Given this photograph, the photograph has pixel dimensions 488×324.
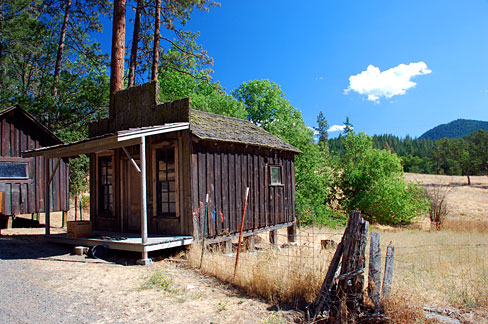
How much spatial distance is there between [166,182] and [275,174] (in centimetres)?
442

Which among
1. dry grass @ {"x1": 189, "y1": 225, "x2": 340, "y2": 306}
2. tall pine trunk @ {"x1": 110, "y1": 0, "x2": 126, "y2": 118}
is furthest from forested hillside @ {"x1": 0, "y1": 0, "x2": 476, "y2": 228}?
dry grass @ {"x1": 189, "y1": 225, "x2": 340, "y2": 306}

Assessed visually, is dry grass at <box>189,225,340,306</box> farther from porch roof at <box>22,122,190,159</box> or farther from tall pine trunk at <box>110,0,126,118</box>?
tall pine trunk at <box>110,0,126,118</box>

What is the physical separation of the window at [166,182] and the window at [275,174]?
3.96 metres

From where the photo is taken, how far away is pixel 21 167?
44.3 feet

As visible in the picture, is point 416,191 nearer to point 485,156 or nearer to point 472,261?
point 472,261

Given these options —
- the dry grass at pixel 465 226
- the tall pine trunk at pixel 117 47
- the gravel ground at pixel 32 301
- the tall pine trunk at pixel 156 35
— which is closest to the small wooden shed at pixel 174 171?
the gravel ground at pixel 32 301

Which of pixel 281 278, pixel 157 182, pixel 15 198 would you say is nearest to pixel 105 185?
pixel 157 182

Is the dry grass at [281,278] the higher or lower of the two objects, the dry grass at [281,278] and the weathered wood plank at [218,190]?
the lower

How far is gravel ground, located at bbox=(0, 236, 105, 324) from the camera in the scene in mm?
5020

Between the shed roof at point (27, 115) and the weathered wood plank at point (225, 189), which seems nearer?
the weathered wood plank at point (225, 189)

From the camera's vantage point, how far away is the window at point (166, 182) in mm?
9945

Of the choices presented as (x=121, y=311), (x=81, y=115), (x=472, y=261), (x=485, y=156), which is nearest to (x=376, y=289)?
(x=121, y=311)

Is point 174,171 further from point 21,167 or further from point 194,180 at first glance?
point 21,167

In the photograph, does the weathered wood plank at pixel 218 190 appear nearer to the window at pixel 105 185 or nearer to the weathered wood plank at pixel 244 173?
the weathered wood plank at pixel 244 173
